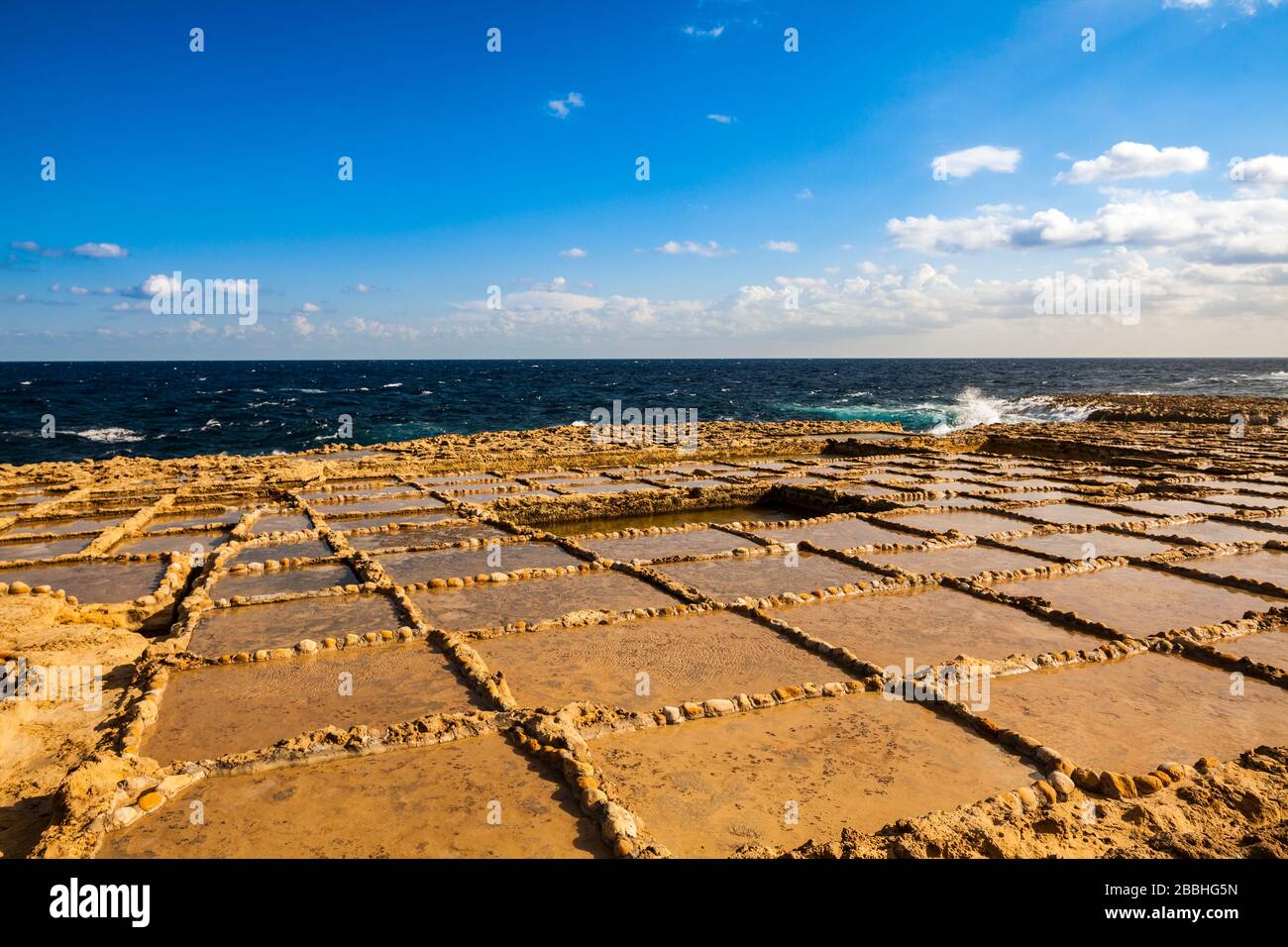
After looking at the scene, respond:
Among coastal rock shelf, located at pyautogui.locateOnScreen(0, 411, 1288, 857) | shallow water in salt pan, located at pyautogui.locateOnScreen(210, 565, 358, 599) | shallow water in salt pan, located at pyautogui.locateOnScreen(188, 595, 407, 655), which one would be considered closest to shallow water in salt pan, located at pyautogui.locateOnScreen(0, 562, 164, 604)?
coastal rock shelf, located at pyautogui.locateOnScreen(0, 411, 1288, 857)

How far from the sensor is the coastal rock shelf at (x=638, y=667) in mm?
4098

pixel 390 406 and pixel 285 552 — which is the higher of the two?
pixel 390 406

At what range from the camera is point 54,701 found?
5746 millimetres

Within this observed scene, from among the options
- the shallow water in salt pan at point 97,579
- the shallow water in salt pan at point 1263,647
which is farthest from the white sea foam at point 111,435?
the shallow water in salt pan at point 1263,647

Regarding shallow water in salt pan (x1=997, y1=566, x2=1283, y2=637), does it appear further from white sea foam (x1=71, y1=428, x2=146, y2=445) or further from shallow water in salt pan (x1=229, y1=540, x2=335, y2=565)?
white sea foam (x1=71, y1=428, x2=146, y2=445)

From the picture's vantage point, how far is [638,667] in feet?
20.7

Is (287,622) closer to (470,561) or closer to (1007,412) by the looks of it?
(470,561)

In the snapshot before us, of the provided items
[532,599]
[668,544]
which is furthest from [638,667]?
[668,544]
